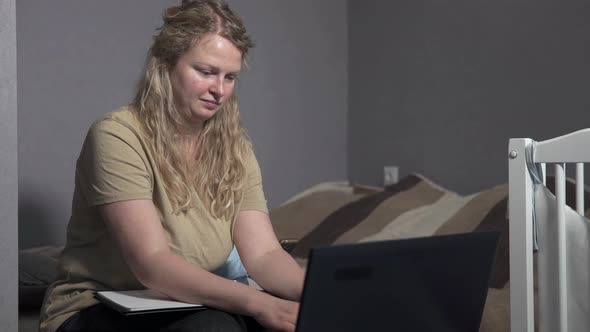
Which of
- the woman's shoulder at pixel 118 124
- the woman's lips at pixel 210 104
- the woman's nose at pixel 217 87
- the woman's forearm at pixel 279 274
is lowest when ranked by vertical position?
the woman's forearm at pixel 279 274

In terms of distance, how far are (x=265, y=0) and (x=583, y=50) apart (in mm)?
1179

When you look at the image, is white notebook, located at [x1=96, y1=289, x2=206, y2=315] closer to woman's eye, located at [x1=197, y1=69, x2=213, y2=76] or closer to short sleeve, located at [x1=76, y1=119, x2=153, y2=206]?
short sleeve, located at [x1=76, y1=119, x2=153, y2=206]

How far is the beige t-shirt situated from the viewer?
1.23 m

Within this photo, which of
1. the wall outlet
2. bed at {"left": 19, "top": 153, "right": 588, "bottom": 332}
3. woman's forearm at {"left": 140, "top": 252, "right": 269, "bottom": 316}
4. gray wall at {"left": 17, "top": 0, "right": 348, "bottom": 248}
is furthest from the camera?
the wall outlet

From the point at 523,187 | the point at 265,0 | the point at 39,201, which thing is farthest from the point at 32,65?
the point at 523,187

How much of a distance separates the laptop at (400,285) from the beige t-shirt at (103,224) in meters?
0.48

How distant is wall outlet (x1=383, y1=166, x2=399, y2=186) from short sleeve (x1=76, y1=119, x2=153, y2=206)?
1.69 meters

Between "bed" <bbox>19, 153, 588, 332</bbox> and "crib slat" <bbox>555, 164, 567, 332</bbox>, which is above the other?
"crib slat" <bbox>555, 164, 567, 332</bbox>

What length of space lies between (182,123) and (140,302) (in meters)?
0.41

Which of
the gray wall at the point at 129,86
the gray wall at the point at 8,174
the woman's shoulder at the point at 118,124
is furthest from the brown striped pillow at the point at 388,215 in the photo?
the gray wall at the point at 8,174

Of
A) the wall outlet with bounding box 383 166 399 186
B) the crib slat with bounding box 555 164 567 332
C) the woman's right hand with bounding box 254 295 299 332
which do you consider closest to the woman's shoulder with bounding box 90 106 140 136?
the woman's right hand with bounding box 254 295 299 332

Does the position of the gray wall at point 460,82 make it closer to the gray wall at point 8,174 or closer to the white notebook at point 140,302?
the white notebook at point 140,302

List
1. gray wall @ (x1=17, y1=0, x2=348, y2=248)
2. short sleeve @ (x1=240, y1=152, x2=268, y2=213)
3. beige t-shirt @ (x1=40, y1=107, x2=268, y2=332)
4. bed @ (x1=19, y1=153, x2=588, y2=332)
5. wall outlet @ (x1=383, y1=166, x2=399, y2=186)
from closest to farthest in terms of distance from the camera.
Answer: beige t-shirt @ (x1=40, y1=107, x2=268, y2=332), short sleeve @ (x1=240, y1=152, x2=268, y2=213), bed @ (x1=19, y1=153, x2=588, y2=332), gray wall @ (x1=17, y1=0, x2=348, y2=248), wall outlet @ (x1=383, y1=166, x2=399, y2=186)

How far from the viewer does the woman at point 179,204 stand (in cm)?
114
